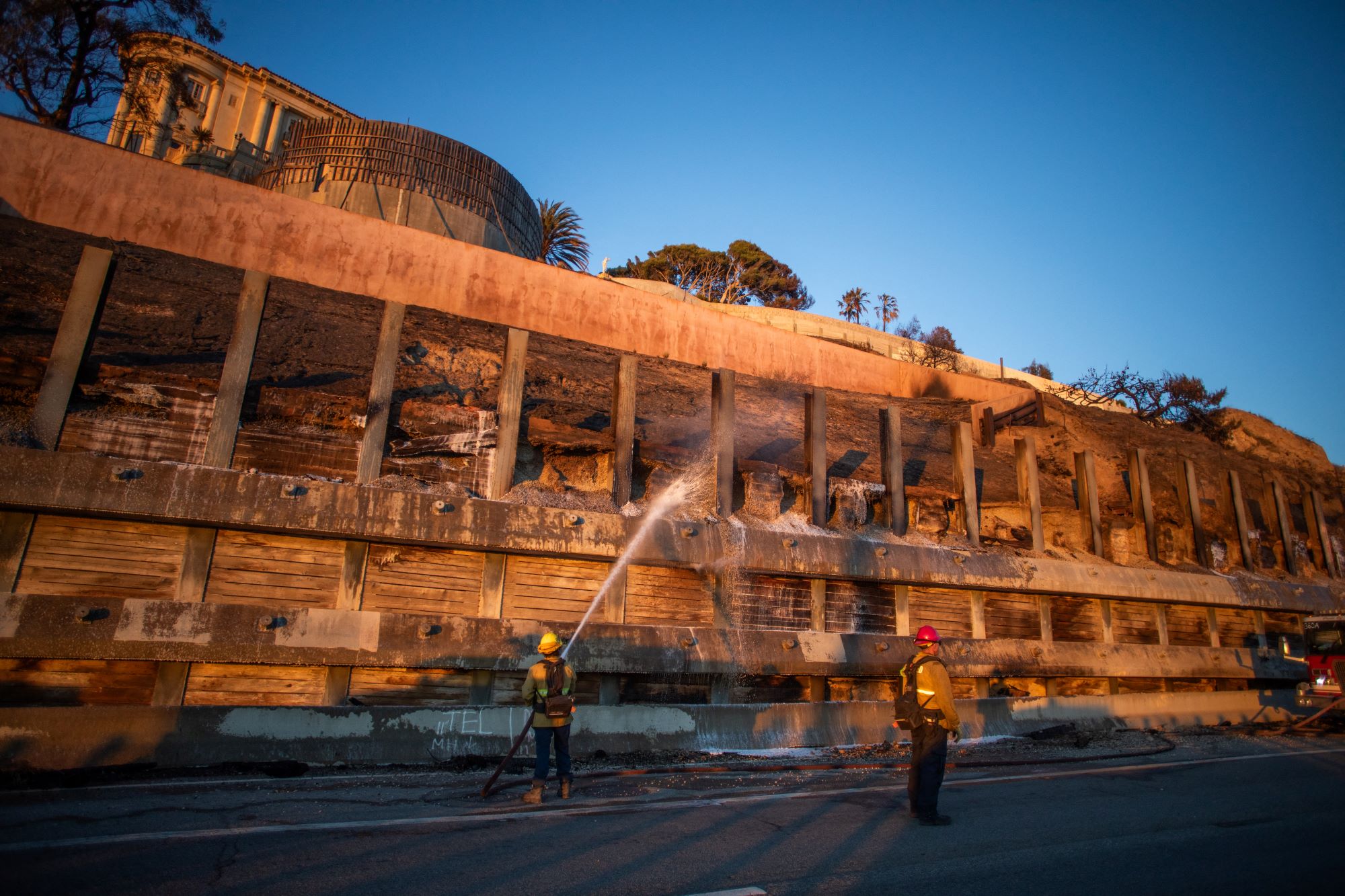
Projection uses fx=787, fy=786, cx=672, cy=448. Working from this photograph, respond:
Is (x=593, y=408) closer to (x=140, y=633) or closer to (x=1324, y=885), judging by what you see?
(x=140, y=633)

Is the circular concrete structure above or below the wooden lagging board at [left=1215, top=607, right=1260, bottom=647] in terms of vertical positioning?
above

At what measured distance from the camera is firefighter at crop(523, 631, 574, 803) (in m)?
6.81

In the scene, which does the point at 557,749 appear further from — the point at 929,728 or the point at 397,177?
the point at 397,177

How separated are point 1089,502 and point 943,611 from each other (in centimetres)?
523

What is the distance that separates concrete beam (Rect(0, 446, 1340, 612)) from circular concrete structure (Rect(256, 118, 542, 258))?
1841 cm

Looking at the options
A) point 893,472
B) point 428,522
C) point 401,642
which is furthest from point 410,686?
point 893,472

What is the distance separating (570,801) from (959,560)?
27.1ft

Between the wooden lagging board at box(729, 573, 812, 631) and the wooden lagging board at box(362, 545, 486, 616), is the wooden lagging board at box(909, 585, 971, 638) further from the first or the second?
the wooden lagging board at box(362, 545, 486, 616)

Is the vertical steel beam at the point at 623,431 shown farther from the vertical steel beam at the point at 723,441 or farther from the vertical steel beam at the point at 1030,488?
the vertical steel beam at the point at 1030,488

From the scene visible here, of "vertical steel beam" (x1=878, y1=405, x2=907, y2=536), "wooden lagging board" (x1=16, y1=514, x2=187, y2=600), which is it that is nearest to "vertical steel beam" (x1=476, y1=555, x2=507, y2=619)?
"wooden lagging board" (x1=16, y1=514, x2=187, y2=600)

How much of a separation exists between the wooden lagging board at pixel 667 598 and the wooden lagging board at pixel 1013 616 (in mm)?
5609

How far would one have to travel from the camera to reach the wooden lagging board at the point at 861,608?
11781 millimetres

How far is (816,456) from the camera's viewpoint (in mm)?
12289

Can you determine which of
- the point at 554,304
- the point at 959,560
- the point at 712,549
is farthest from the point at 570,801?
the point at 554,304
